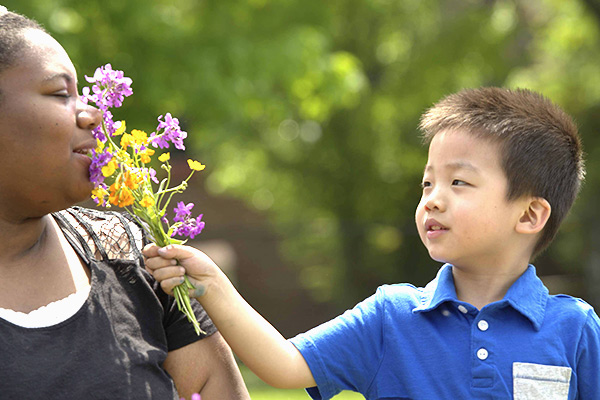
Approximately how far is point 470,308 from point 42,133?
1.34 meters

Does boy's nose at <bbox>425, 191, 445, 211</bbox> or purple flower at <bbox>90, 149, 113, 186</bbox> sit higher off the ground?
purple flower at <bbox>90, 149, 113, 186</bbox>

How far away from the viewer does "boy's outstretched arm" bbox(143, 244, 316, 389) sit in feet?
7.48

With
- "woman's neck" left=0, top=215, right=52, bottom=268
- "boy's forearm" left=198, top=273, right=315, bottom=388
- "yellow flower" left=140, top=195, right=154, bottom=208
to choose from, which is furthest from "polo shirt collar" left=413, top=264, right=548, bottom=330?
"woman's neck" left=0, top=215, right=52, bottom=268

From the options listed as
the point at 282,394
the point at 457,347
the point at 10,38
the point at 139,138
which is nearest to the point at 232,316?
the point at 139,138

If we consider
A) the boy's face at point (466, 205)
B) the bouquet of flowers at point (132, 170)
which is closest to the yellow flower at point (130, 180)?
the bouquet of flowers at point (132, 170)

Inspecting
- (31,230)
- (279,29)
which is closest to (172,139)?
(31,230)

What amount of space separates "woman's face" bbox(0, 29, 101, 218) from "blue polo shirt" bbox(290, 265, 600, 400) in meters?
0.85

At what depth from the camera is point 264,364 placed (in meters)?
2.44

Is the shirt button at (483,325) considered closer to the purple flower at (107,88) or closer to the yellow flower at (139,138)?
A: the yellow flower at (139,138)

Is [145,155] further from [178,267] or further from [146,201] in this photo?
[178,267]

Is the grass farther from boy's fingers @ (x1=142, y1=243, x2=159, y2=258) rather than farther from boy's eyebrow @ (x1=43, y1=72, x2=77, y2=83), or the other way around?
boy's eyebrow @ (x1=43, y1=72, x2=77, y2=83)

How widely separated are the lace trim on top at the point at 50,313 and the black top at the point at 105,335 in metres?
0.02

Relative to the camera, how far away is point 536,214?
2588 millimetres

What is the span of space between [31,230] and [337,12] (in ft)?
41.7
